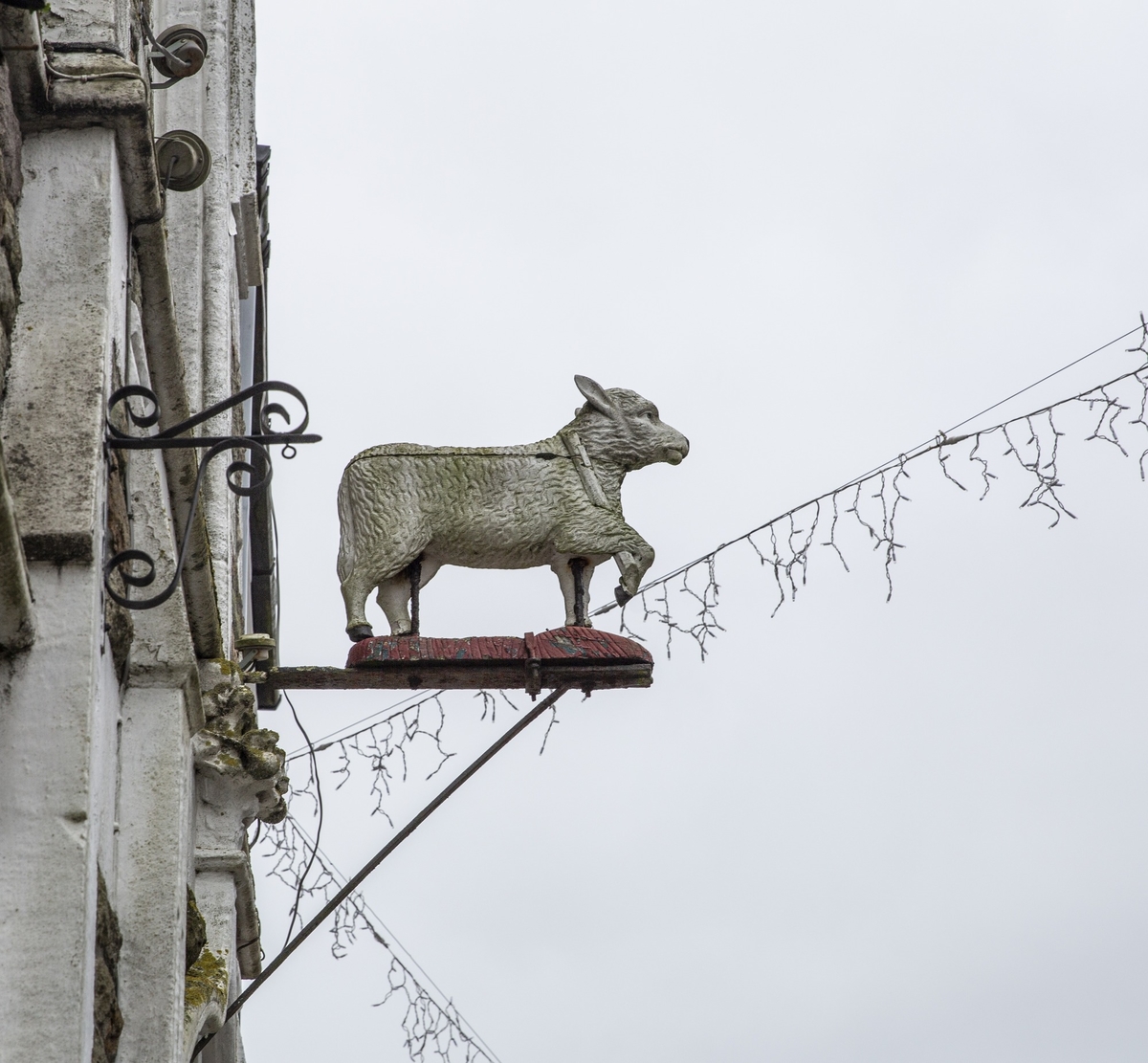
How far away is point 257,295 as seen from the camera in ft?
30.8

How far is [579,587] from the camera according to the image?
696cm

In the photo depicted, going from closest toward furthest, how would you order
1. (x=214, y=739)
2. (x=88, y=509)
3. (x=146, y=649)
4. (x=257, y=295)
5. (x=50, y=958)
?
(x=50, y=958), (x=88, y=509), (x=146, y=649), (x=214, y=739), (x=257, y=295)

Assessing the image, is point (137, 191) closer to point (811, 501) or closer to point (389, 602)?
point (389, 602)

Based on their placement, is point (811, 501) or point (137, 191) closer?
point (137, 191)

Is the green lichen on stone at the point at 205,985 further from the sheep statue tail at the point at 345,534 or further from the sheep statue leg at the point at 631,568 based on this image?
the sheep statue leg at the point at 631,568

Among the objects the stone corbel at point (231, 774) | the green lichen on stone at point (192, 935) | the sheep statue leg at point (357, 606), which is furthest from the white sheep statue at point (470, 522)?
the green lichen on stone at point (192, 935)

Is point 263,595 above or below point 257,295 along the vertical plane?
below

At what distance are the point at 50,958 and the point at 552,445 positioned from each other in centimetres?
396

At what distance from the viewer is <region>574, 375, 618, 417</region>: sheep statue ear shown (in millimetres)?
7219

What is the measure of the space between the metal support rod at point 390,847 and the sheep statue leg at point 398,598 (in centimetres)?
53

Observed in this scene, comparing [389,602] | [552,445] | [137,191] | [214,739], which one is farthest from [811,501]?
[137,191]

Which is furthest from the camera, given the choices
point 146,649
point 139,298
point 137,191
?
point 146,649

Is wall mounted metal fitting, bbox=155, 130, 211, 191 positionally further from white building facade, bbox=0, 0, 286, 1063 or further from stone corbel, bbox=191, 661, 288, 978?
stone corbel, bbox=191, 661, 288, 978

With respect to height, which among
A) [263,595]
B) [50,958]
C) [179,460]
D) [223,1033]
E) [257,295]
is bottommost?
[50,958]
